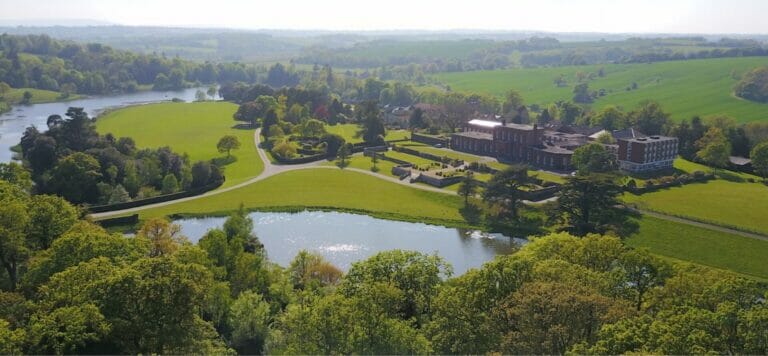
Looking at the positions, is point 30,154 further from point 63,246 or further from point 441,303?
point 441,303

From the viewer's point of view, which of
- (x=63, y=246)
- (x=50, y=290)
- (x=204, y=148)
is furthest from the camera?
(x=204, y=148)

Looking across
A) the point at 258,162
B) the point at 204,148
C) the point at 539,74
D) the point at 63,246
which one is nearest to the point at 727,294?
the point at 63,246

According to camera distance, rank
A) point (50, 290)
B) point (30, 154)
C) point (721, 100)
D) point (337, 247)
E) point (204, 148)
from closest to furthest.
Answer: point (50, 290) < point (337, 247) < point (30, 154) < point (204, 148) < point (721, 100)

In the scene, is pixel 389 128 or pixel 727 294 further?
pixel 389 128

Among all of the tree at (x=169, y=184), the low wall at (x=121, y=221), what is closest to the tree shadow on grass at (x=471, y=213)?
the tree at (x=169, y=184)

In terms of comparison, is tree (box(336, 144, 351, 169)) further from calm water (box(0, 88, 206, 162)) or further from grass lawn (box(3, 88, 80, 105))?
grass lawn (box(3, 88, 80, 105))

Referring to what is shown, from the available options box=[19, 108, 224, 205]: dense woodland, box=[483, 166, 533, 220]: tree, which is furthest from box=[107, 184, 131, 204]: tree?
box=[483, 166, 533, 220]: tree

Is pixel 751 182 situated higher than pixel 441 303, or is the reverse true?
pixel 441 303
